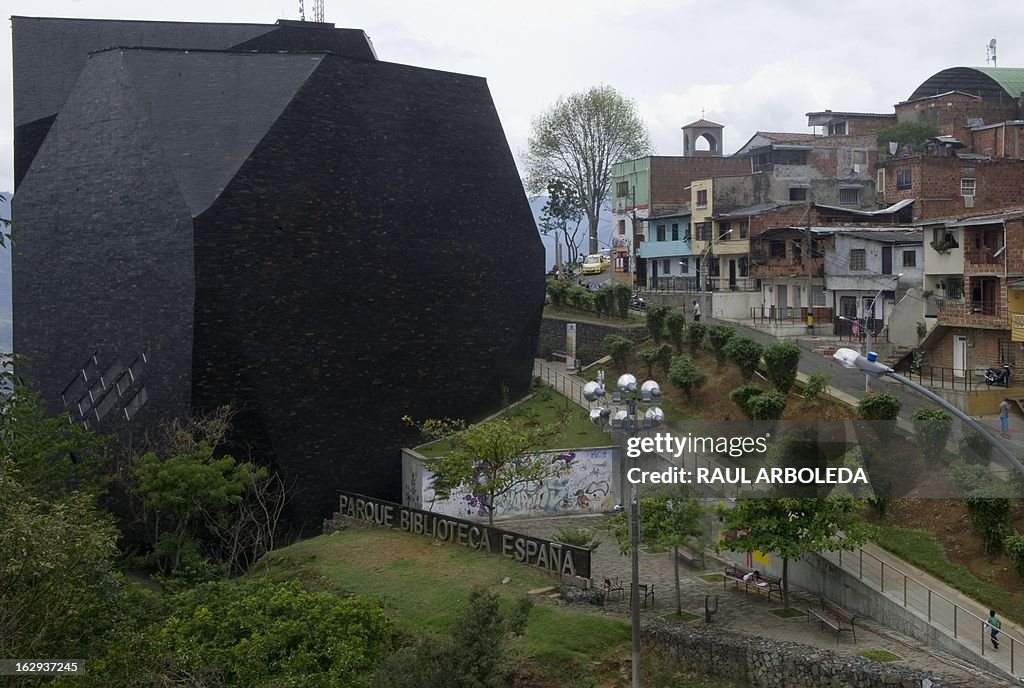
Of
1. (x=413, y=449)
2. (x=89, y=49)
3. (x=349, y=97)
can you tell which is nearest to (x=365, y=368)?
(x=413, y=449)

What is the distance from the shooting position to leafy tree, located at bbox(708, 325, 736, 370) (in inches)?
1416

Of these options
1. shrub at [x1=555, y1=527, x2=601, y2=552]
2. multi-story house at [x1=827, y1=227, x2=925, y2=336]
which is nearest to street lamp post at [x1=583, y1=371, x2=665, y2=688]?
shrub at [x1=555, y1=527, x2=601, y2=552]

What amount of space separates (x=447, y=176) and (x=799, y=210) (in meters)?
21.8

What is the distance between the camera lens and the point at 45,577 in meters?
16.5

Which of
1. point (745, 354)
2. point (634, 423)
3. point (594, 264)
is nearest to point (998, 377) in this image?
point (745, 354)

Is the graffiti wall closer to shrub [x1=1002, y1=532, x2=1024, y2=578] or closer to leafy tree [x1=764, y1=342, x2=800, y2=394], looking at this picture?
leafy tree [x1=764, y1=342, x2=800, y2=394]

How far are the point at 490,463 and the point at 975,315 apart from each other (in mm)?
17212

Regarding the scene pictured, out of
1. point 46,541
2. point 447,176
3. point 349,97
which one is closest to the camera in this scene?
point 46,541

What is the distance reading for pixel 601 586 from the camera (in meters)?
22.4

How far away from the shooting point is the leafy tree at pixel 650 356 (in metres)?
38.5

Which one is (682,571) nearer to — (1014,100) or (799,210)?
(799,210)

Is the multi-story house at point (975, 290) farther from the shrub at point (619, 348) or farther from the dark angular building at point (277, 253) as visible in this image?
the dark angular building at point (277, 253)

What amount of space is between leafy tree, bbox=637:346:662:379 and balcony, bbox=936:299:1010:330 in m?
9.33

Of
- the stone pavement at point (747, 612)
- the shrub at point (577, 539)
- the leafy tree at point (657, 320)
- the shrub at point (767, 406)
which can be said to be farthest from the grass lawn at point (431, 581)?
the leafy tree at point (657, 320)
